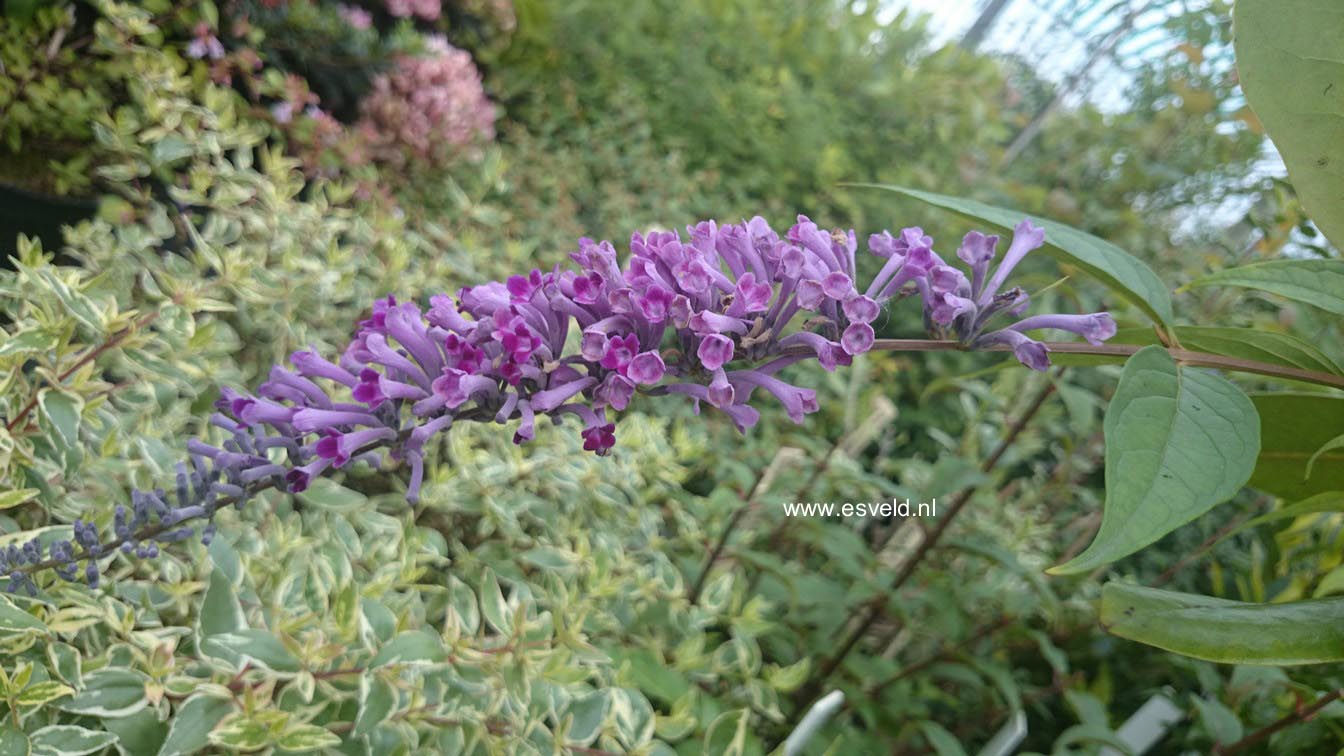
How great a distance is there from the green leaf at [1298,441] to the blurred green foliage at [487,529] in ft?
0.59

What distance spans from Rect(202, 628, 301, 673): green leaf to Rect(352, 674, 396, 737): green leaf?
57 mm

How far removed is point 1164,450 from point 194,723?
0.63 metres

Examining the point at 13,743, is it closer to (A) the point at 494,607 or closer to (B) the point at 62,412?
(B) the point at 62,412

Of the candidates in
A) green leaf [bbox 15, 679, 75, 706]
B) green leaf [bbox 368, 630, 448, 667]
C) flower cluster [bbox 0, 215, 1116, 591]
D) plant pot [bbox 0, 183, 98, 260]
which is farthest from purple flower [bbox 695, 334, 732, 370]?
plant pot [bbox 0, 183, 98, 260]

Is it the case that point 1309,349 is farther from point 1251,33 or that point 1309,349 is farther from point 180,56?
point 180,56

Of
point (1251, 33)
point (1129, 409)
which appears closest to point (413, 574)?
point (1129, 409)

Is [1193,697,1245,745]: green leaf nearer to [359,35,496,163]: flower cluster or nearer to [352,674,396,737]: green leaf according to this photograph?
[352,674,396,737]: green leaf

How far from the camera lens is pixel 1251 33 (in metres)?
0.45

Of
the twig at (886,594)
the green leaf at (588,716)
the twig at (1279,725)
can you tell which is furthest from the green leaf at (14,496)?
the twig at (1279,725)

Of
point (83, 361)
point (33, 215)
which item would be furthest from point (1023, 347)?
point (33, 215)

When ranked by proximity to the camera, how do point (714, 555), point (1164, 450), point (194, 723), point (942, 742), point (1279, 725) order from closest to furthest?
point (1164, 450) < point (194, 723) < point (1279, 725) < point (942, 742) < point (714, 555)

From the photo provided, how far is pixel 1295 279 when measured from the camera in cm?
48

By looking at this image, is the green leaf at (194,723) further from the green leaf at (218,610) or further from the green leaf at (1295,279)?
the green leaf at (1295,279)

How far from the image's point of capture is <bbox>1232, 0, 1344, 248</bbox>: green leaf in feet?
1.45
